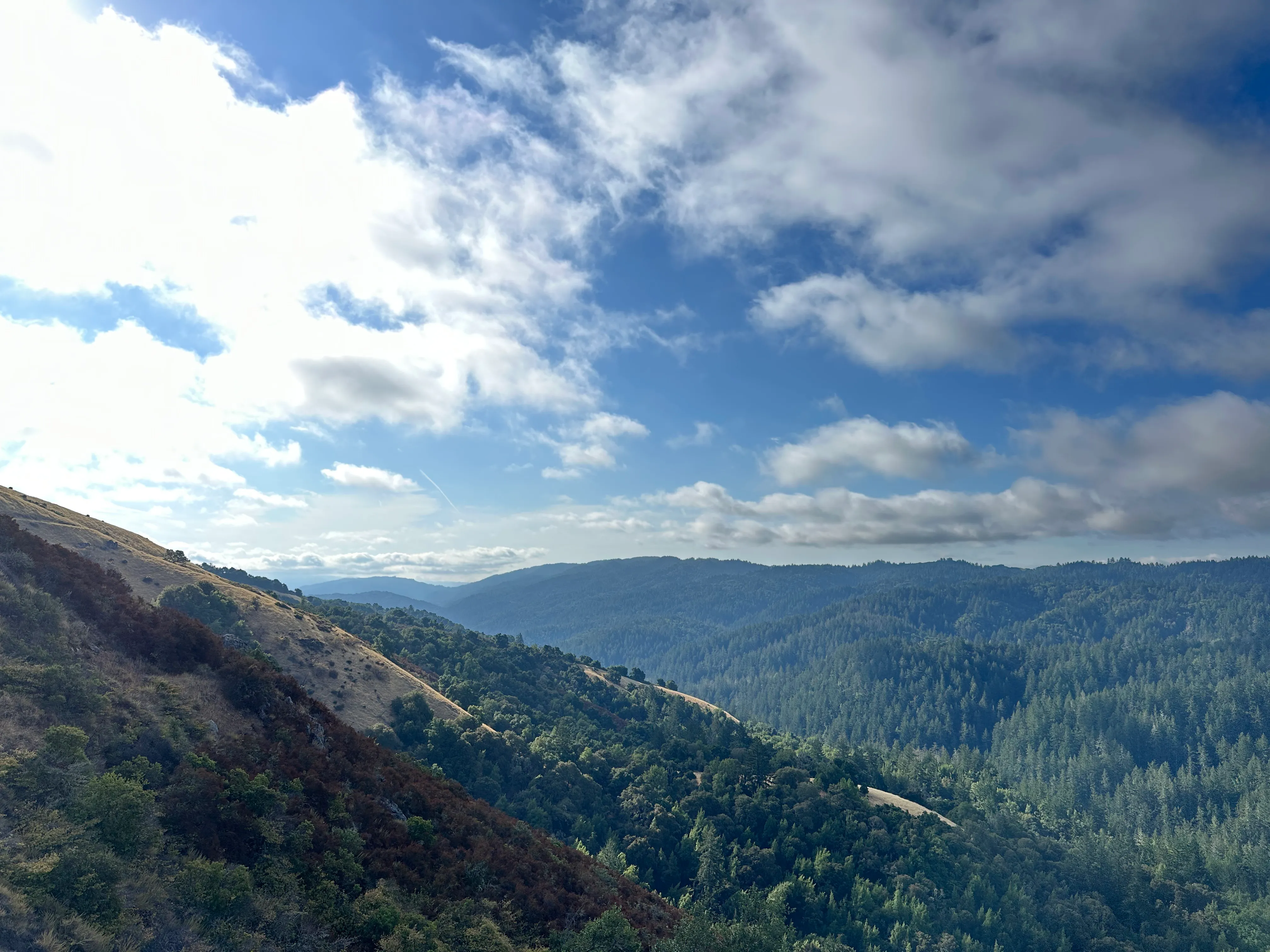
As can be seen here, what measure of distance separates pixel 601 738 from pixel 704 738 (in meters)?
29.4

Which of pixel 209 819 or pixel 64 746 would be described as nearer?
pixel 64 746

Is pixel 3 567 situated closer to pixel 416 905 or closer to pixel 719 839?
pixel 416 905

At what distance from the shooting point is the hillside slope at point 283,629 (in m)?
104

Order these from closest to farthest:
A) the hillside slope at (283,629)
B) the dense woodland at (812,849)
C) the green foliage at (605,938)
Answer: the green foliage at (605,938) < the hillside slope at (283,629) < the dense woodland at (812,849)

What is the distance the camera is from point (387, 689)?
113 m

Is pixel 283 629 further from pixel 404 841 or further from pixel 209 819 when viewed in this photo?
pixel 209 819

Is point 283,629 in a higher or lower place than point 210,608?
lower

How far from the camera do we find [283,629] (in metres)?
113

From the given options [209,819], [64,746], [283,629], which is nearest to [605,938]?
[209,819]

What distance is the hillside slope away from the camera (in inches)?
4092

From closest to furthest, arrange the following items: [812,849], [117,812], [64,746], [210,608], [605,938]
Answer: [117,812] < [64,746] < [605,938] < [210,608] < [812,849]

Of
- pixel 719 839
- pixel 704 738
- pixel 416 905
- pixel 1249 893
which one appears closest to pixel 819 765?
pixel 704 738

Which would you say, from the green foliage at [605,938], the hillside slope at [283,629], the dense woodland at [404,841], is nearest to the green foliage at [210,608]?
the dense woodland at [404,841]

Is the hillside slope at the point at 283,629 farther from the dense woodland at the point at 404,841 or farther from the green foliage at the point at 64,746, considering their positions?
the green foliage at the point at 64,746
